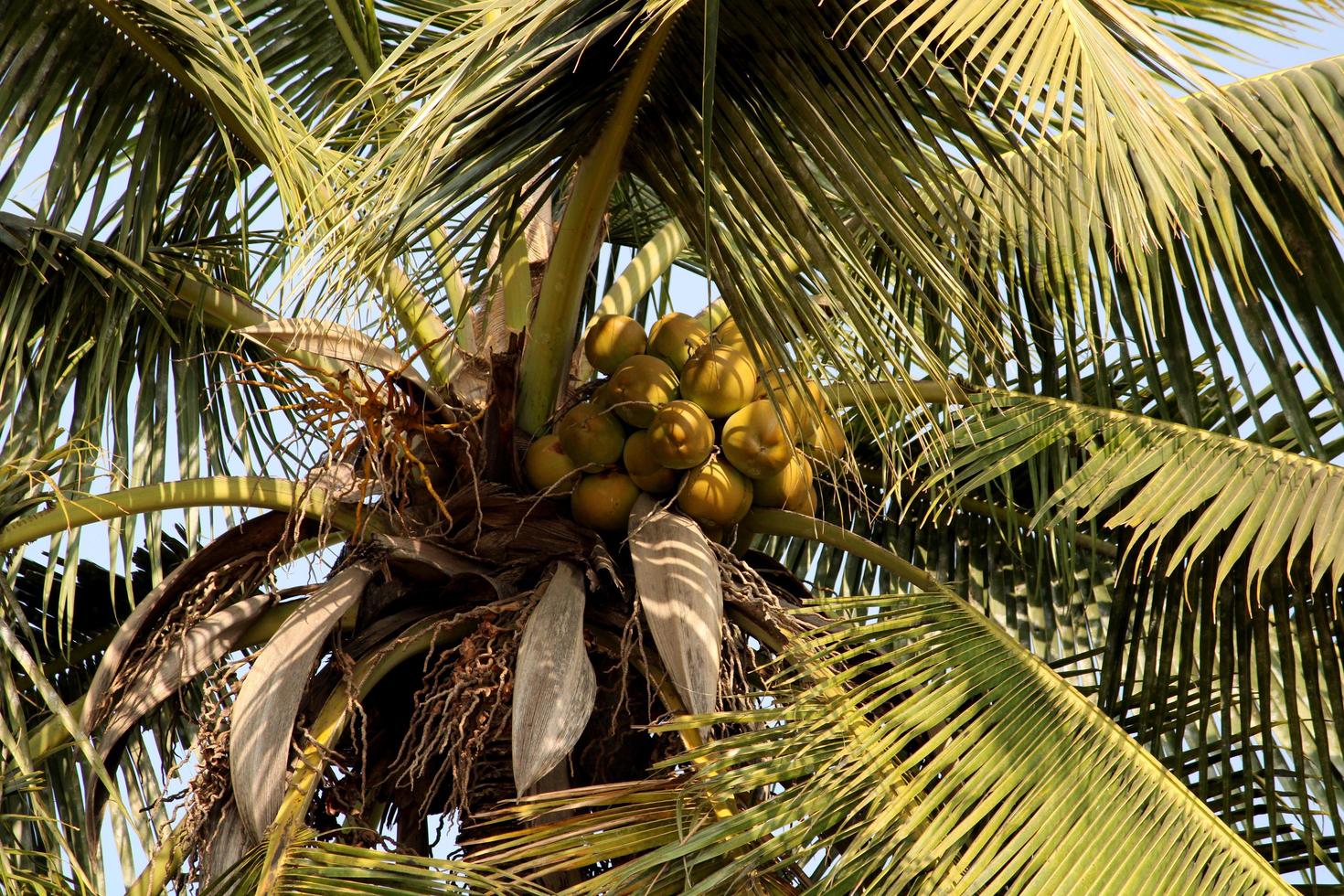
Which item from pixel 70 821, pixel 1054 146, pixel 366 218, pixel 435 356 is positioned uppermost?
pixel 1054 146

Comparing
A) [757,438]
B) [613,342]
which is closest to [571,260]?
[613,342]

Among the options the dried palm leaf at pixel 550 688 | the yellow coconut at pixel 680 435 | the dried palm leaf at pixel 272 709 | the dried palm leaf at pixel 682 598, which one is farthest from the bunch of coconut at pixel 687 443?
the dried palm leaf at pixel 272 709

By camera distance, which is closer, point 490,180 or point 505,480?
point 490,180

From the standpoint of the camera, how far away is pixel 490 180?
8.93ft

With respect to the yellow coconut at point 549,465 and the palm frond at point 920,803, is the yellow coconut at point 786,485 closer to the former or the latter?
the yellow coconut at point 549,465

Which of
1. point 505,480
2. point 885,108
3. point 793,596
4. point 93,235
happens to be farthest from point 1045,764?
point 93,235

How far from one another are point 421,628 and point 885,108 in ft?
4.42

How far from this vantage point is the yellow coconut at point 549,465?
3.03 m

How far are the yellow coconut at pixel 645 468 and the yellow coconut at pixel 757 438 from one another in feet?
0.45

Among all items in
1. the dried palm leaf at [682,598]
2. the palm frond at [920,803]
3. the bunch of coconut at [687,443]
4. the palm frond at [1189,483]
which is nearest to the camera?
the palm frond at [920,803]

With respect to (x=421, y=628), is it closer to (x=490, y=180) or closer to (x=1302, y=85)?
(x=490, y=180)

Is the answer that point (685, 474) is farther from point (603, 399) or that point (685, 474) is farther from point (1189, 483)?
point (1189, 483)

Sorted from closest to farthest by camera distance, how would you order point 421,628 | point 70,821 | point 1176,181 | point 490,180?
1. point 1176,181
2. point 490,180
3. point 421,628
4. point 70,821

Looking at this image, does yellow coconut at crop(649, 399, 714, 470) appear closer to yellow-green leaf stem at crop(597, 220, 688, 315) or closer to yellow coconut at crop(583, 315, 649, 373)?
yellow coconut at crop(583, 315, 649, 373)
